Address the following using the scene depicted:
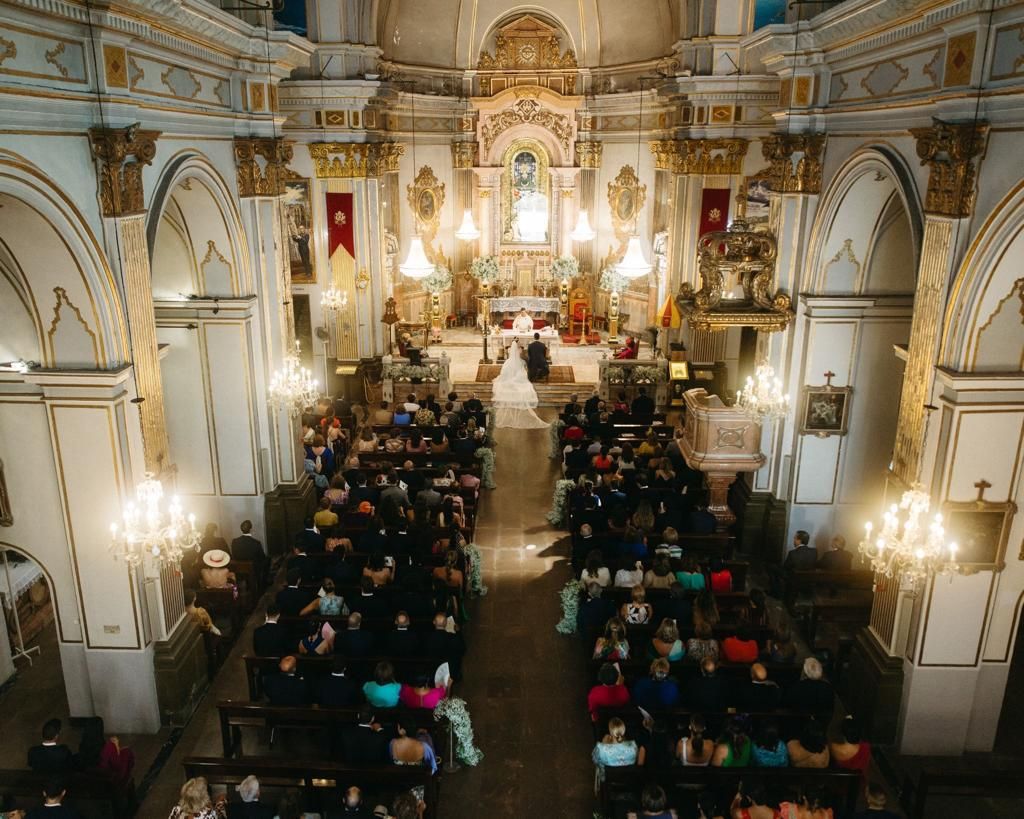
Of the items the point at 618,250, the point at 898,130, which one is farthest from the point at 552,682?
the point at 618,250

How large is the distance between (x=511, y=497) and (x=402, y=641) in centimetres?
673

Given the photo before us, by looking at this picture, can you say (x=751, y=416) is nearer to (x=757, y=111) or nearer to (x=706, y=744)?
(x=706, y=744)

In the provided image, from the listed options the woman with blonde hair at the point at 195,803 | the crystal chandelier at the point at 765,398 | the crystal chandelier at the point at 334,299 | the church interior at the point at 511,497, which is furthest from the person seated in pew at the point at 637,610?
the crystal chandelier at the point at 334,299

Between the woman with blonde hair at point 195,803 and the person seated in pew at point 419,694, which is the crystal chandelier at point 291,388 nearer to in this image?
the person seated in pew at point 419,694

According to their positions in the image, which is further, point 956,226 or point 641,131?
point 641,131

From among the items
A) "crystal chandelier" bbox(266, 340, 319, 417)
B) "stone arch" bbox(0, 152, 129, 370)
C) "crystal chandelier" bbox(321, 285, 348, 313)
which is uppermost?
"stone arch" bbox(0, 152, 129, 370)

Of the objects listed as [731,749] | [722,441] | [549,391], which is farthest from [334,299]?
[731,749]

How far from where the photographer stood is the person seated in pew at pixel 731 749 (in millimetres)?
8117

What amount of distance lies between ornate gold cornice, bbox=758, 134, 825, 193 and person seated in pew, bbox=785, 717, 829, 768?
765cm

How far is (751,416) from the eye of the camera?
43.4 feet

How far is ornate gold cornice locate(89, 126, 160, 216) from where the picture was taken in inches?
331

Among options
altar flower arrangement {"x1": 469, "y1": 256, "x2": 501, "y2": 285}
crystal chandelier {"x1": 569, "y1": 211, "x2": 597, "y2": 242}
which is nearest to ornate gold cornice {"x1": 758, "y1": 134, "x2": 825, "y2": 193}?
crystal chandelier {"x1": 569, "y1": 211, "x2": 597, "y2": 242}

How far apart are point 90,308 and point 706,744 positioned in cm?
741

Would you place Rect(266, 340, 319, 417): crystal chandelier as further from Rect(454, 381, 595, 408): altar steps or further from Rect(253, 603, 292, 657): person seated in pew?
Rect(454, 381, 595, 408): altar steps
